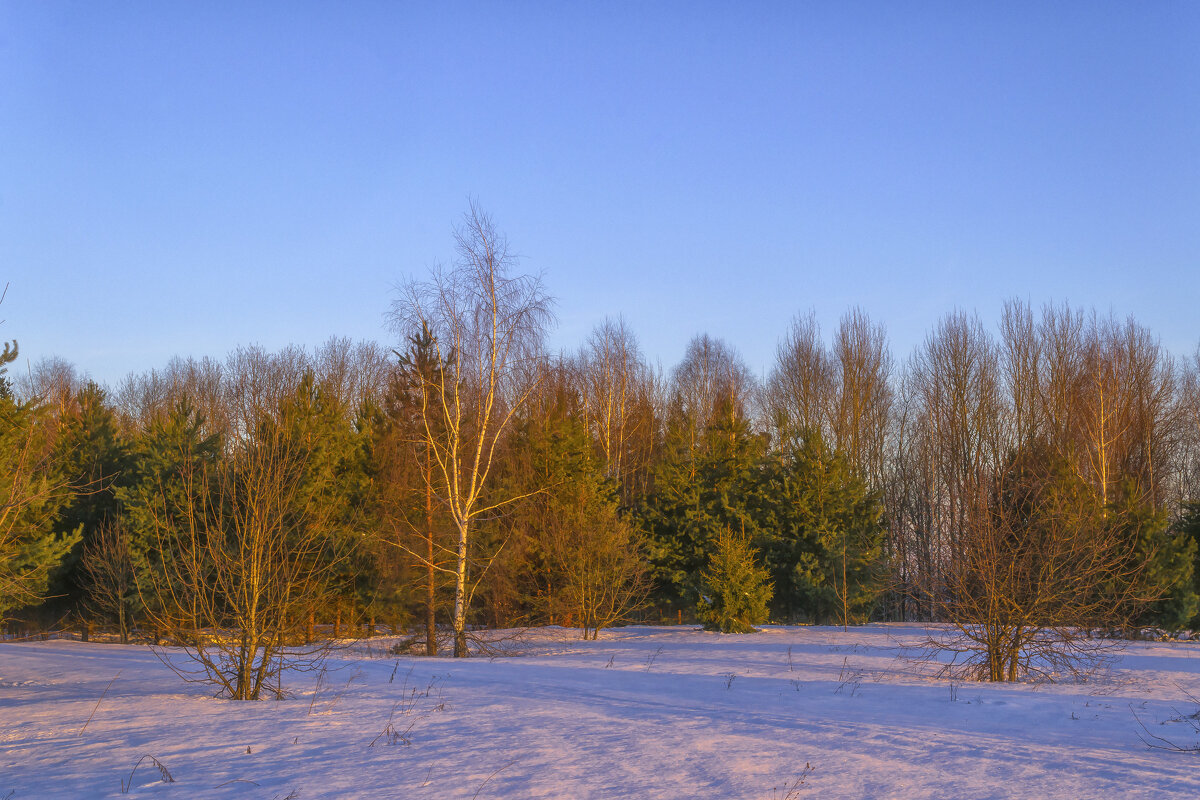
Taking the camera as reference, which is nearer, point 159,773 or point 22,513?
point 159,773

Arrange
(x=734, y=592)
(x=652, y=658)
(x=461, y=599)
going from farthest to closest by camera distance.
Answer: (x=734, y=592)
(x=461, y=599)
(x=652, y=658)

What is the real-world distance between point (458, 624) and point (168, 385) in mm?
44093

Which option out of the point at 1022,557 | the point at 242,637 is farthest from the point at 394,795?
the point at 1022,557

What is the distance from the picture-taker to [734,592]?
23.1 metres

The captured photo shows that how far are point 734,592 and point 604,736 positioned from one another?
16.1 metres

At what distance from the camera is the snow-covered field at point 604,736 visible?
583 centimetres

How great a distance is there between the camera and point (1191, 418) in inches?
1665

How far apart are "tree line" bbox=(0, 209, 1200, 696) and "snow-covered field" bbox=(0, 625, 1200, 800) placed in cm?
129

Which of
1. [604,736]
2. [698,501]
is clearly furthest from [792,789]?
[698,501]

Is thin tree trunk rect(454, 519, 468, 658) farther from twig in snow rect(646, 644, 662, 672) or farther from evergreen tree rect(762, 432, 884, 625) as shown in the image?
evergreen tree rect(762, 432, 884, 625)

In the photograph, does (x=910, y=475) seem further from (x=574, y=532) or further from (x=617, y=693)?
(x=617, y=693)

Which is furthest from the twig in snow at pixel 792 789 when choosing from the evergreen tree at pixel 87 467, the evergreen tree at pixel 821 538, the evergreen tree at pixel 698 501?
the evergreen tree at pixel 87 467

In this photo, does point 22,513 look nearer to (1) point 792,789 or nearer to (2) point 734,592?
→ (2) point 734,592

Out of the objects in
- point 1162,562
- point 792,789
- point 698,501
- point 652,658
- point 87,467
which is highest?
point 87,467
